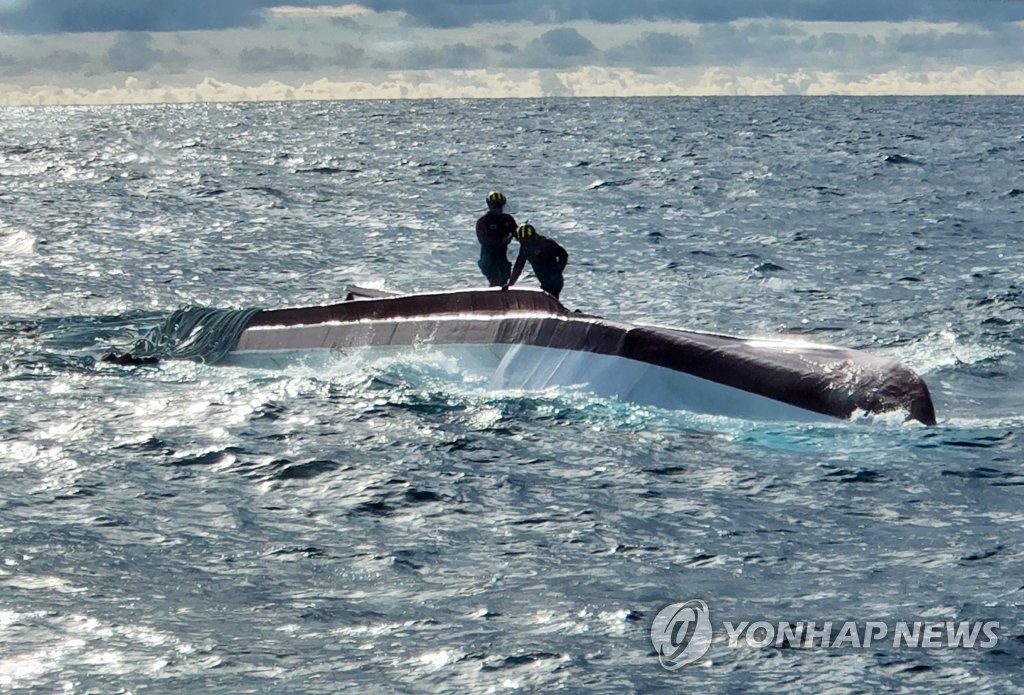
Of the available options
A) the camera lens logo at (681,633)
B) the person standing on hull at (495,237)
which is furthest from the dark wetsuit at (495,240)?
the camera lens logo at (681,633)

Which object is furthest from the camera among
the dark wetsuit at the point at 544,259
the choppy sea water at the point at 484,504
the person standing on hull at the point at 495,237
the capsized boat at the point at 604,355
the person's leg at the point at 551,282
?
the person standing on hull at the point at 495,237

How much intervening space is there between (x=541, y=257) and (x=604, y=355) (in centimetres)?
240

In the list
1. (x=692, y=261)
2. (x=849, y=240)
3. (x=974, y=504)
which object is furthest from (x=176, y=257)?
(x=974, y=504)

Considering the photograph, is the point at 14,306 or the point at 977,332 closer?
the point at 977,332

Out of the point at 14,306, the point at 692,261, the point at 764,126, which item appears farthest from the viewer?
the point at 764,126

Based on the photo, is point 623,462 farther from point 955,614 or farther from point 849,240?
point 849,240

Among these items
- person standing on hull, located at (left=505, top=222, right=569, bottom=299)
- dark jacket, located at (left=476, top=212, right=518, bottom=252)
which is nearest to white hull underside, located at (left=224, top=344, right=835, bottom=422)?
person standing on hull, located at (left=505, top=222, right=569, bottom=299)

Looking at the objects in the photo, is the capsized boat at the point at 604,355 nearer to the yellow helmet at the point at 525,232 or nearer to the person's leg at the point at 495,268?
the yellow helmet at the point at 525,232

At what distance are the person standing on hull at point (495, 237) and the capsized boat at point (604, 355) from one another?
1.12m

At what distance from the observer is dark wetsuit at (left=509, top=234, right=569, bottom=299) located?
17.2 meters

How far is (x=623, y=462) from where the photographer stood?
492 inches

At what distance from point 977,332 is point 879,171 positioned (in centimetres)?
3838

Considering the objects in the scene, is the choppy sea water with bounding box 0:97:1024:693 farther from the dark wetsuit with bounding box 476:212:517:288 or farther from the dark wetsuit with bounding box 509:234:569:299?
the dark wetsuit with bounding box 476:212:517:288

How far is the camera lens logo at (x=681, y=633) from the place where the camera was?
7.93 metres
